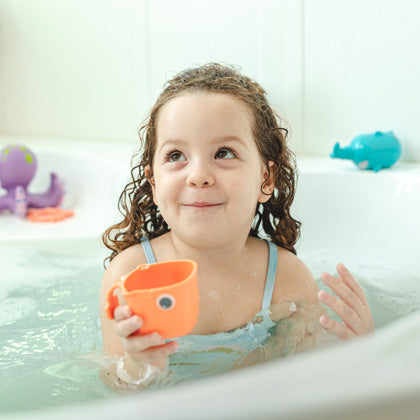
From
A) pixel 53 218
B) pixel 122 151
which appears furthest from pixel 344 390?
pixel 122 151

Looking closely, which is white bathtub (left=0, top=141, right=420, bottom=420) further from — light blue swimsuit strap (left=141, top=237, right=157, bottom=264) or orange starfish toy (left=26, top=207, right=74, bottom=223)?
light blue swimsuit strap (left=141, top=237, right=157, bottom=264)

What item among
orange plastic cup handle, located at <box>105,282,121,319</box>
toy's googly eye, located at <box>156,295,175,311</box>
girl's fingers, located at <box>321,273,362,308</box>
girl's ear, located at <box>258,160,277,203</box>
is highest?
girl's ear, located at <box>258,160,277,203</box>

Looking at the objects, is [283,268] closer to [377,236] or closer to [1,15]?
[377,236]

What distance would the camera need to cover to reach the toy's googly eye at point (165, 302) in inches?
30.9

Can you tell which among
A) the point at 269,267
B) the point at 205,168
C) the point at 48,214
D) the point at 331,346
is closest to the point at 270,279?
the point at 269,267

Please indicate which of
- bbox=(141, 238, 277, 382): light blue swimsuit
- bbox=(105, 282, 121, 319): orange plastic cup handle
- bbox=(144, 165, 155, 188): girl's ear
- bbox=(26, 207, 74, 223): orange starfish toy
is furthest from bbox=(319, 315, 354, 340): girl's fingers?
bbox=(26, 207, 74, 223): orange starfish toy

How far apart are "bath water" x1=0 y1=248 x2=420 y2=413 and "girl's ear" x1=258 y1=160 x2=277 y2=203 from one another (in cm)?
37

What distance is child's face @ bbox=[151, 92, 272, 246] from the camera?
3.66 ft

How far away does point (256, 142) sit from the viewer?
4.00ft

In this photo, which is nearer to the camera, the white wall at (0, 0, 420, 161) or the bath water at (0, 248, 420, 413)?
the bath water at (0, 248, 420, 413)

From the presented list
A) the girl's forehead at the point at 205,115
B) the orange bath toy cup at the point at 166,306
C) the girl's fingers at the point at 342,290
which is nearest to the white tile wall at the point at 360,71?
the girl's forehead at the point at 205,115

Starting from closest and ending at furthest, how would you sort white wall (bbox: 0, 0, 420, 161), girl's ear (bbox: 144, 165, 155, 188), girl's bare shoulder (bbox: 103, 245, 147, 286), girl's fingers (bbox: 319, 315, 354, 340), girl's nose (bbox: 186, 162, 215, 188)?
girl's fingers (bbox: 319, 315, 354, 340), girl's nose (bbox: 186, 162, 215, 188), girl's bare shoulder (bbox: 103, 245, 147, 286), girl's ear (bbox: 144, 165, 155, 188), white wall (bbox: 0, 0, 420, 161)

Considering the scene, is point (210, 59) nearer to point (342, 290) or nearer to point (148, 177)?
point (148, 177)

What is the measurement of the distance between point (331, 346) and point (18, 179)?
2.00m
